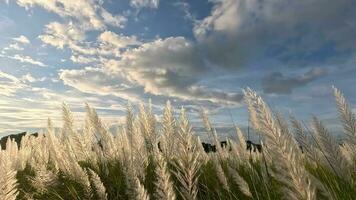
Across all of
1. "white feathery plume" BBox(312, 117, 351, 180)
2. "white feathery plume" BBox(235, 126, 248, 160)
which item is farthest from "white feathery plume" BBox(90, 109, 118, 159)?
"white feathery plume" BBox(312, 117, 351, 180)

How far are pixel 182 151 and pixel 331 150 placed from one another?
1.22m

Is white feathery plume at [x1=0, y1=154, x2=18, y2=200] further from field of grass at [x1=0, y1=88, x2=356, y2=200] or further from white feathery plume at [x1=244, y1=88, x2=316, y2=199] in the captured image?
white feathery plume at [x1=244, y1=88, x2=316, y2=199]

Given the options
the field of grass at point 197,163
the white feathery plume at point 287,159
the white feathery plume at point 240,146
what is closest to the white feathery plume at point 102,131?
the field of grass at point 197,163

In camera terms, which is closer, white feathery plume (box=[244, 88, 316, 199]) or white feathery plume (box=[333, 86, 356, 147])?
white feathery plume (box=[244, 88, 316, 199])

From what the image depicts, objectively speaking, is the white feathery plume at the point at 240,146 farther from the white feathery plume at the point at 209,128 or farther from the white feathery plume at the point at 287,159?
the white feathery plume at the point at 287,159

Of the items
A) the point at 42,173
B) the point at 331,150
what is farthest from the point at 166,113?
the point at 42,173

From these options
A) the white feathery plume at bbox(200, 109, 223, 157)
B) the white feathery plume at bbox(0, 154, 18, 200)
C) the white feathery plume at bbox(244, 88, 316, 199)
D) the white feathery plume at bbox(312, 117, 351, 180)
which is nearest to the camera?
the white feathery plume at bbox(244, 88, 316, 199)

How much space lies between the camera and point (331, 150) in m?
2.57

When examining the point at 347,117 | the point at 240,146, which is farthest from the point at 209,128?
the point at 347,117

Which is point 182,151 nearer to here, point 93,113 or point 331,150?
point 331,150

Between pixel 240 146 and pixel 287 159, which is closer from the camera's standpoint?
pixel 287 159

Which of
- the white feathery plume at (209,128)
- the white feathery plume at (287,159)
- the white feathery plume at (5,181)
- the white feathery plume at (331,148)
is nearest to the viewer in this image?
the white feathery plume at (287,159)

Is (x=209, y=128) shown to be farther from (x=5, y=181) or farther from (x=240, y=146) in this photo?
(x=5, y=181)

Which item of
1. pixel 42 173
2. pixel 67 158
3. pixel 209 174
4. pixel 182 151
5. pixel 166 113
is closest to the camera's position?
pixel 182 151
